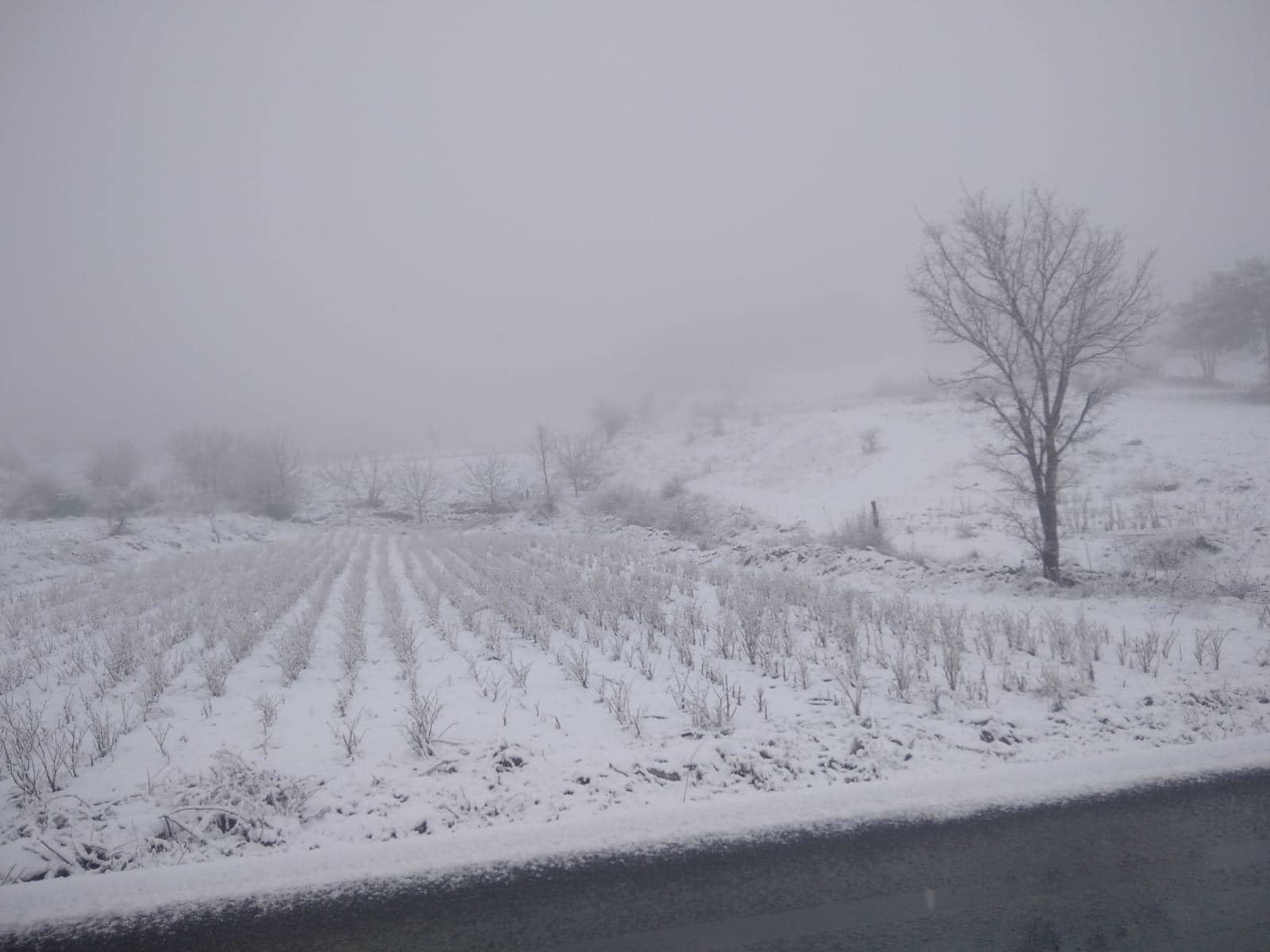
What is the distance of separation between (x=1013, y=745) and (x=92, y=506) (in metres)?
58.3

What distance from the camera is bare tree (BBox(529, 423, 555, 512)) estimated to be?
49875 millimetres

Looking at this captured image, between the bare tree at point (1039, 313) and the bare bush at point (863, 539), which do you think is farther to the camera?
the bare bush at point (863, 539)

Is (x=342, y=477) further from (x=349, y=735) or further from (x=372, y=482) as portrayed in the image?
(x=349, y=735)

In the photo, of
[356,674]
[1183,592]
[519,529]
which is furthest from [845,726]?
[519,529]

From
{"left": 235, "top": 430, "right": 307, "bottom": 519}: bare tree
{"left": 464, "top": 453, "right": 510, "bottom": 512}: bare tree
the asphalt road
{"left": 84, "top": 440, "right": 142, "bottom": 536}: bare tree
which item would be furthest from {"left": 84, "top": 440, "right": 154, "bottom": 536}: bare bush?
the asphalt road

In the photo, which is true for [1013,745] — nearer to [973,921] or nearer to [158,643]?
[973,921]

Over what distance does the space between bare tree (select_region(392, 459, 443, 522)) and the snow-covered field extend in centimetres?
3816

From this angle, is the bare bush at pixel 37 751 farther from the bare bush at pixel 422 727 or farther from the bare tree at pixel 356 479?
the bare tree at pixel 356 479

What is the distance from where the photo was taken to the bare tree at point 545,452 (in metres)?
49.9

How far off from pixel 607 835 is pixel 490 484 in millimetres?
51816

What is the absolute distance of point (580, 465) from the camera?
54.3 metres

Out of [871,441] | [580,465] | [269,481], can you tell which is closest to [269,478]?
[269,481]

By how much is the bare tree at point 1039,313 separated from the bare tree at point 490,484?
147 feet

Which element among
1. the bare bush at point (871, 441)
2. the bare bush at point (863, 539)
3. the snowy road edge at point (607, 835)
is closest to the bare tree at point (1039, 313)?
the bare bush at point (863, 539)
